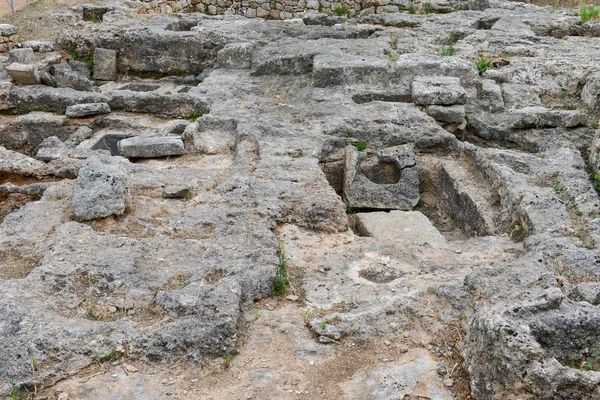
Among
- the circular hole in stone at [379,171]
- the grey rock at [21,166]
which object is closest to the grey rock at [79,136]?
the grey rock at [21,166]

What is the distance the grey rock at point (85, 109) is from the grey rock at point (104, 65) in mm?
1753

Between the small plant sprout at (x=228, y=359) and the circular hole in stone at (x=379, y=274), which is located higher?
the circular hole in stone at (x=379, y=274)

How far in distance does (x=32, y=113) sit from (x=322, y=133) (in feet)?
12.6

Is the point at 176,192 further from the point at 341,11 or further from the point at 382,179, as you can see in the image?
the point at 341,11

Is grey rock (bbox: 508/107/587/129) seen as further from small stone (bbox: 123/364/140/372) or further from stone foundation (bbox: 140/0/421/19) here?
stone foundation (bbox: 140/0/421/19)

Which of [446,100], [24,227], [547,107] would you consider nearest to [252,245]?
[24,227]

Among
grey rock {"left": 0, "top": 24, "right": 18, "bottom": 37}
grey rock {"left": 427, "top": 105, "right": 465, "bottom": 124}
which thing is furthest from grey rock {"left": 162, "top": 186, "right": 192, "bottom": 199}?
grey rock {"left": 0, "top": 24, "right": 18, "bottom": 37}

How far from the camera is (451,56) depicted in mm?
8180

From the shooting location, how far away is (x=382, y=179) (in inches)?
252

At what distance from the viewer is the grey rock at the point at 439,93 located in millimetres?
7027

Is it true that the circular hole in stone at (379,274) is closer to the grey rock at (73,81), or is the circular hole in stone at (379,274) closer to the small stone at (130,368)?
the small stone at (130,368)

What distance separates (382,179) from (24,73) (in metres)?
5.16

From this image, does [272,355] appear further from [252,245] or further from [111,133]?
[111,133]

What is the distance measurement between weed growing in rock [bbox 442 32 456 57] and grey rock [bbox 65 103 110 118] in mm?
4521
